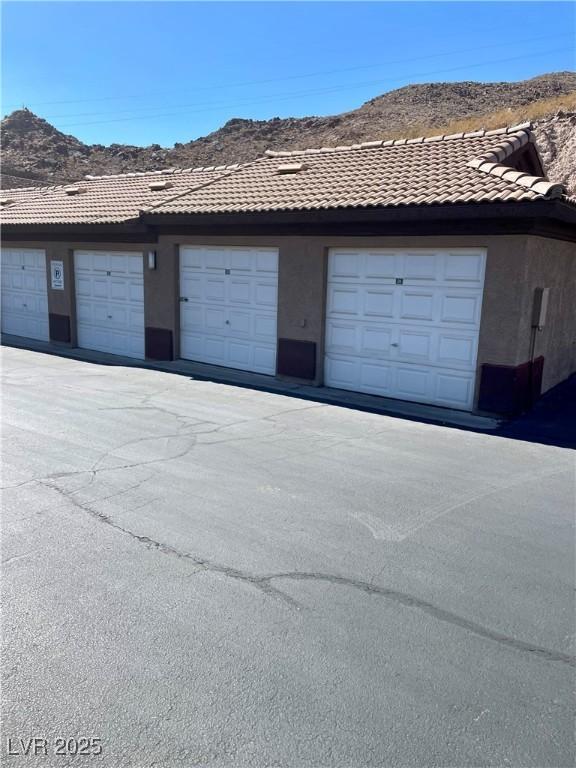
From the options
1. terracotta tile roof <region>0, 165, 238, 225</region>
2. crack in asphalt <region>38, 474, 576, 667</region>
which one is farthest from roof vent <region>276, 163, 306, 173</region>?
crack in asphalt <region>38, 474, 576, 667</region>

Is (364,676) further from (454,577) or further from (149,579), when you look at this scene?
(149,579)

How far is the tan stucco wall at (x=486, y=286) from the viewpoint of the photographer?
915cm

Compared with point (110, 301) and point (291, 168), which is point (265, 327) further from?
point (110, 301)

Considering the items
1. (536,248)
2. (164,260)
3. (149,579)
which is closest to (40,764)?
(149,579)

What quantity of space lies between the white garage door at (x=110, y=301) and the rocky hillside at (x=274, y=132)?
3457 cm

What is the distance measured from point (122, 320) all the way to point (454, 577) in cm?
1240

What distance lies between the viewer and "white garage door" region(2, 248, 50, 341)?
17.2 m

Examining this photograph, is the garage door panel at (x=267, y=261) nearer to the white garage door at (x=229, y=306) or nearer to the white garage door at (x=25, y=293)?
the white garage door at (x=229, y=306)

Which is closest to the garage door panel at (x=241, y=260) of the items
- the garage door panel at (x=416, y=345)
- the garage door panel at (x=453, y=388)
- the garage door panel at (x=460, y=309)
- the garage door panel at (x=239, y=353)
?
the garage door panel at (x=239, y=353)

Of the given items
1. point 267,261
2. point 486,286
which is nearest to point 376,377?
point 486,286

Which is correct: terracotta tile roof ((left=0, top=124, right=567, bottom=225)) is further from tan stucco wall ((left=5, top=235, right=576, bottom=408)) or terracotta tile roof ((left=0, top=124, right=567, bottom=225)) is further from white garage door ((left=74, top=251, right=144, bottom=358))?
white garage door ((left=74, top=251, right=144, bottom=358))

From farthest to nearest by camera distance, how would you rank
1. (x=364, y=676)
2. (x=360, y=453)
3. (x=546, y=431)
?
(x=546, y=431), (x=360, y=453), (x=364, y=676)

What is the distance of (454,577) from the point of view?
13.9ft

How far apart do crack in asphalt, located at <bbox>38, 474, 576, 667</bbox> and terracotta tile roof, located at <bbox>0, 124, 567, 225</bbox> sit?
6.36 m
